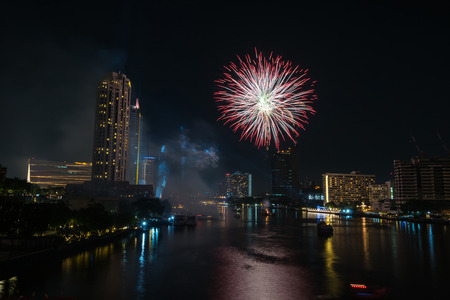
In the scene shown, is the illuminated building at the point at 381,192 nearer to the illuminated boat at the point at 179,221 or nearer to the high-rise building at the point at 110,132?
the illuminated boat at the point at 179,221

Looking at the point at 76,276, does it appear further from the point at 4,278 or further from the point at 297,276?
the point at 297,276

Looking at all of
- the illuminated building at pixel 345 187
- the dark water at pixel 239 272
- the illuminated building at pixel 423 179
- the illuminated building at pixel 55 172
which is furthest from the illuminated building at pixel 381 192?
the illuminated building at pixel 55 172

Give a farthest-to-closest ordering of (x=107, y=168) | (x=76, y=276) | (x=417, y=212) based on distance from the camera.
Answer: (x=107, y=168) → (x=417, y=212) → (x=76, y=276)

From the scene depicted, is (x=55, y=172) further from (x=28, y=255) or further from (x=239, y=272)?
(x=239, y=272)

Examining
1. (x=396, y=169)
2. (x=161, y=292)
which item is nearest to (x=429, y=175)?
(x=396, y=169)

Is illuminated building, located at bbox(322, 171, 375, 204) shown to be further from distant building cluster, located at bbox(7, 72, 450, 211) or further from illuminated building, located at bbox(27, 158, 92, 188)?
illuminated building, located at bbox(27, 158, 92, 188)
